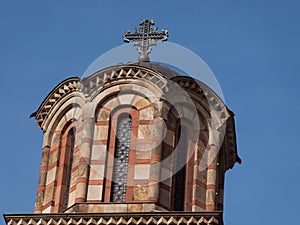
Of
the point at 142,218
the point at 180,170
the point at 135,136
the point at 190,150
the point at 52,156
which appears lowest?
the point at 142,218

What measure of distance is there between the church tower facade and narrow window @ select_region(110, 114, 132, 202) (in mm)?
29

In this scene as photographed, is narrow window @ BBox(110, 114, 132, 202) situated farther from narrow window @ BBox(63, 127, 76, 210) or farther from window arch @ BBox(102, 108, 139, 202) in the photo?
narrow window @ BBox(63, 127, 76, 210)

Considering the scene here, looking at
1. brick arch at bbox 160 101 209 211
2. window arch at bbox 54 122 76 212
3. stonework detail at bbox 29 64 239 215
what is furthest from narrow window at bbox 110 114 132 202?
window arch at bbox 54 122 76 212

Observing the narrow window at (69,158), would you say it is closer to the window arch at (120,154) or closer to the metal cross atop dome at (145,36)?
the window arch at (120,154)

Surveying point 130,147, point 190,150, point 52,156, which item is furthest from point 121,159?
point 52,156

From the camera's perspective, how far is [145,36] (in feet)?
152

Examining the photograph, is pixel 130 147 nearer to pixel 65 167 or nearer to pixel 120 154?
pixel 120 154

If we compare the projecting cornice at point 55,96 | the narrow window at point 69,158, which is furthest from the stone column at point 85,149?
the projecting cornice at point 55,96

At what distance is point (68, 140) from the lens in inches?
1714

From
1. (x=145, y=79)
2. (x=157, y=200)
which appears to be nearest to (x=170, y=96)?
(x=145, y=79)

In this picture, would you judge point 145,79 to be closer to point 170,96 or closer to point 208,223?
point 170,96

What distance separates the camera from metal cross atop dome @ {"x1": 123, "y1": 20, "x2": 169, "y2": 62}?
45.8 meters

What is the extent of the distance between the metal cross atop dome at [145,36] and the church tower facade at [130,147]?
→ 1290 mm

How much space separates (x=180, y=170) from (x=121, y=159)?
1.79m
